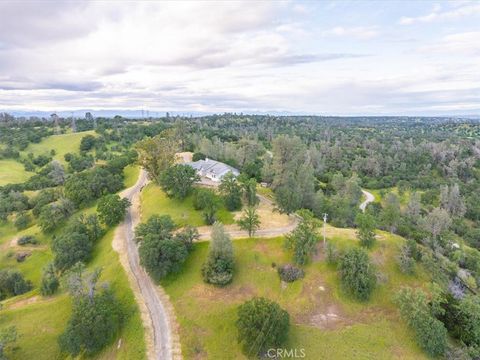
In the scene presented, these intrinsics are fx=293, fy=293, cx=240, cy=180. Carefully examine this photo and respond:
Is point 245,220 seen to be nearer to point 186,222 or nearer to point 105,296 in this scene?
point 186,222

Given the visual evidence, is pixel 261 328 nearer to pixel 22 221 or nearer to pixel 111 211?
pixel 111 211

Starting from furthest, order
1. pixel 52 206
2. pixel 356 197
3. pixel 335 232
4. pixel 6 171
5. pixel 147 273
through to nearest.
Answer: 1. pixel 6 171
2. pixel 356 197
3. pixel 52 206
4. pixel 335 232
5. pixel 147 273

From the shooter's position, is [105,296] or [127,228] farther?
[127,228]

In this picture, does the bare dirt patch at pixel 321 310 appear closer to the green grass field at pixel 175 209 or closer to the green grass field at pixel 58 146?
the green grass field at pixel 175 209

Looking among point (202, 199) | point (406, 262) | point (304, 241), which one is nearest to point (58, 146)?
point (202, 199)

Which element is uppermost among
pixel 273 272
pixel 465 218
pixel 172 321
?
pixel 273 272

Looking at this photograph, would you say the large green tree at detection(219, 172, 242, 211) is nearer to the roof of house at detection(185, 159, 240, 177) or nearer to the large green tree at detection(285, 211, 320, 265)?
the large green tree at detection(285, 211, 320, 265)

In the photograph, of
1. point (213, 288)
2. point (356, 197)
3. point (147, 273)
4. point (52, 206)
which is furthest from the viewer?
point (356, 197)

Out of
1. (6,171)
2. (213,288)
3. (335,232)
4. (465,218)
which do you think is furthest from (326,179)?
(6,171)
